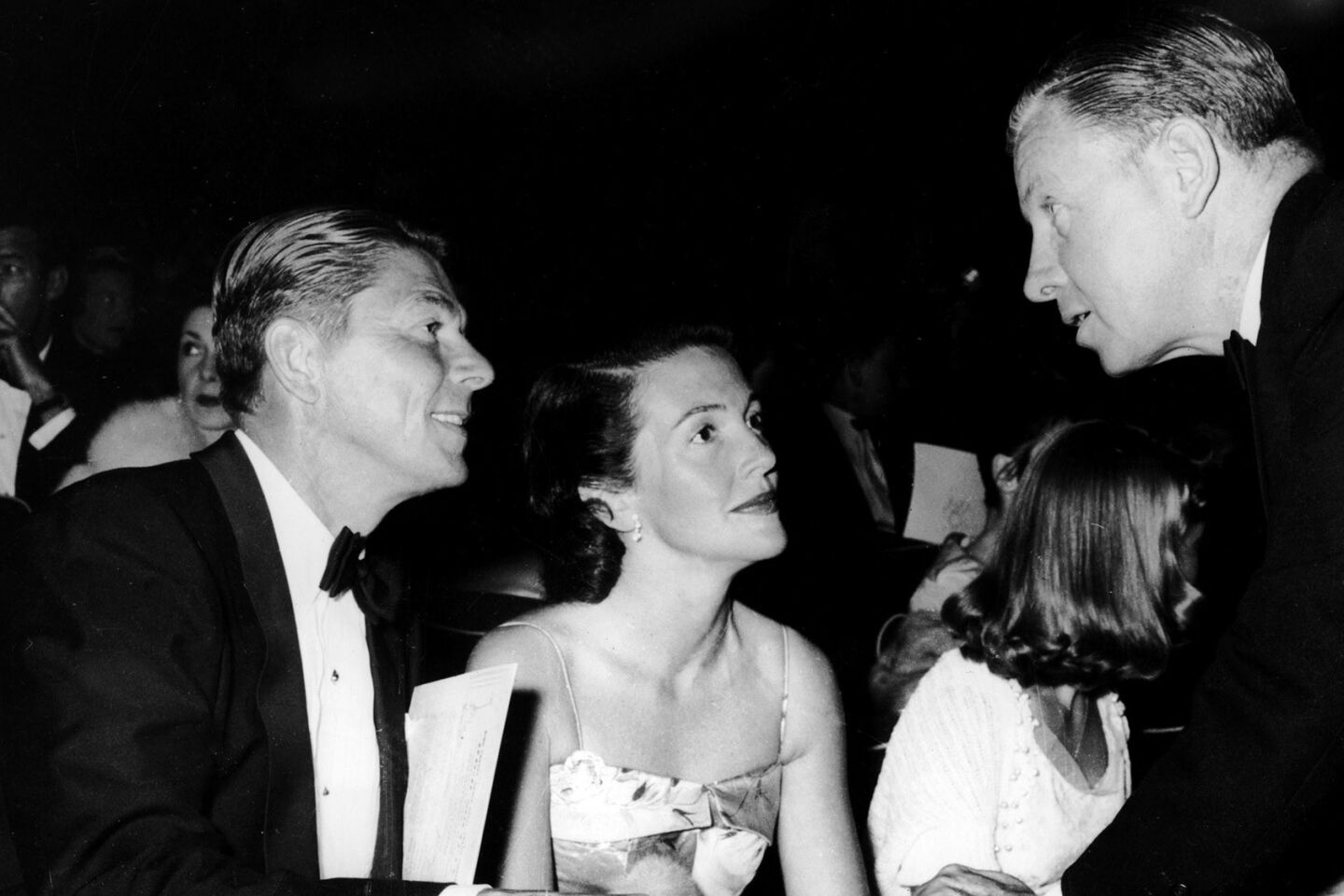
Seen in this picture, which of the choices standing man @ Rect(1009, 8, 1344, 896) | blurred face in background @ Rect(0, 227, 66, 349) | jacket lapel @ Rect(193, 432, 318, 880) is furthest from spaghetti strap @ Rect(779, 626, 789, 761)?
blurred face in background @ Rect(0, 227, 66, 349)

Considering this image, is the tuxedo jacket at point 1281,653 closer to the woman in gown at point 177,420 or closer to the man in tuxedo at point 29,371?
the woman in gown at point 177,420

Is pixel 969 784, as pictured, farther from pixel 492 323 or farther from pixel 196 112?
pixel 196 112

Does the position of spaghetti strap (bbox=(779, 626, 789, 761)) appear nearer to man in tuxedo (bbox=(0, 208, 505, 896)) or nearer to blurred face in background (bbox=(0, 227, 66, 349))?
Answer: man in tuxedo (bbox=(0, 208, 505, 896))

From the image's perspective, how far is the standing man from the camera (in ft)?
3.54

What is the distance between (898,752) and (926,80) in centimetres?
162

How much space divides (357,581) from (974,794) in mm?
966

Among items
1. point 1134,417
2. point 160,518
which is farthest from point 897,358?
point 160,518

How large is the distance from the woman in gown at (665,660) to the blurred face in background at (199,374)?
717 mm

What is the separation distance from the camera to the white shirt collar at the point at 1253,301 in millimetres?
1255

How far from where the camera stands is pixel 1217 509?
2500 mm

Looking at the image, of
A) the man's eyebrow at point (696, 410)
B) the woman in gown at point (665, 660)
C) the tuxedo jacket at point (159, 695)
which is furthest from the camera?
the man's eyebrow at point (696, 410)

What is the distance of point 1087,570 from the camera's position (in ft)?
5.66

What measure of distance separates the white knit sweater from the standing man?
29cm

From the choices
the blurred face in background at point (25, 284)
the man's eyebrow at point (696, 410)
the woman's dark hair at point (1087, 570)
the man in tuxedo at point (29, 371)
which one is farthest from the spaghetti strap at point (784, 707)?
the blurred face in background at point (25, 284)
